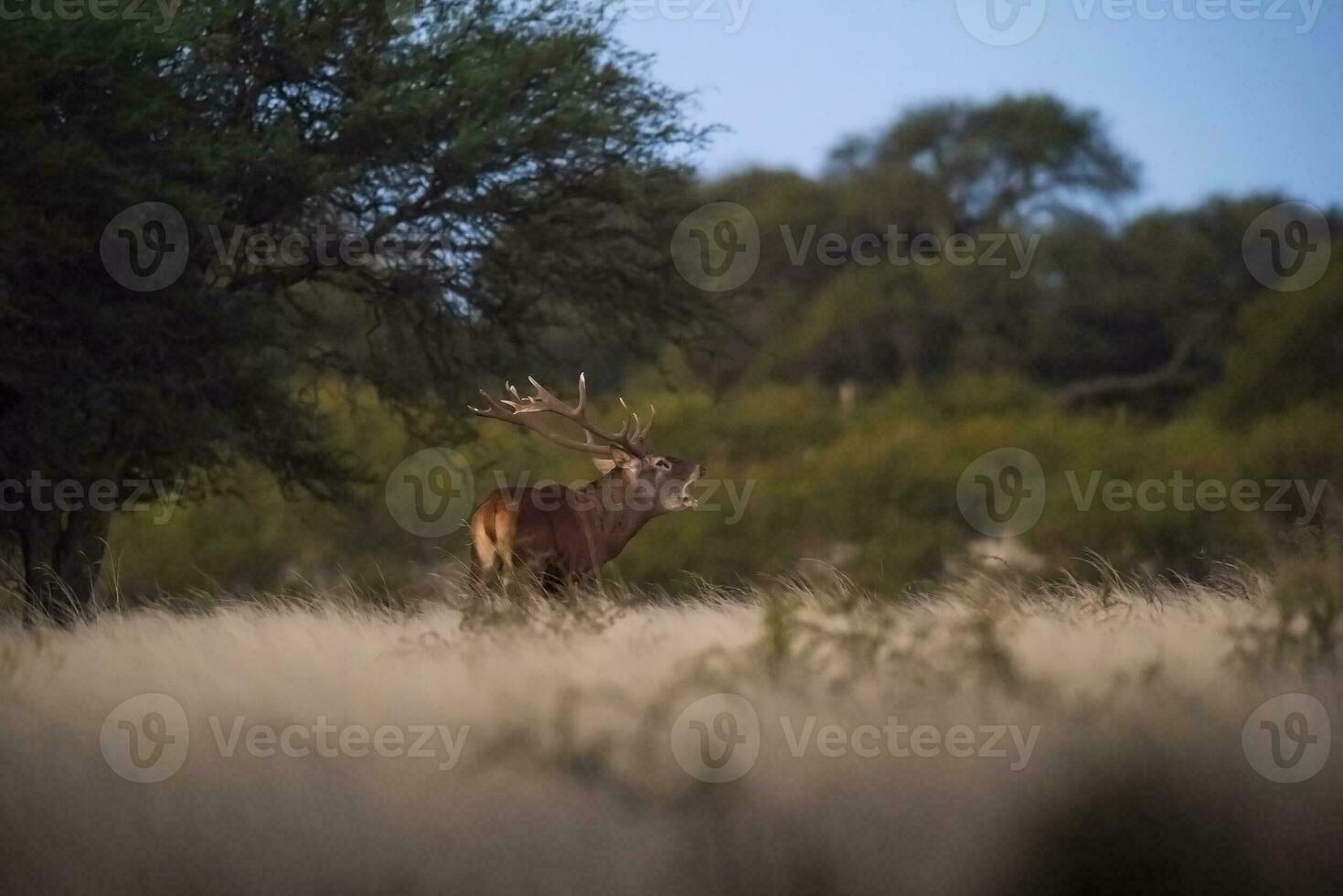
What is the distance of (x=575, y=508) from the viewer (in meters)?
11.4

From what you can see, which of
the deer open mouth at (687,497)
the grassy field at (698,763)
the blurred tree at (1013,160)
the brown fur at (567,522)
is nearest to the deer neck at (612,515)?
the brown fur at (567,522)

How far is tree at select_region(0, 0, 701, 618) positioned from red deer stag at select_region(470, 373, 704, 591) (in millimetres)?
2736

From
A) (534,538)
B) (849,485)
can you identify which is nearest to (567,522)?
(534,538)

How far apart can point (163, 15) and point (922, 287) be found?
35478mm

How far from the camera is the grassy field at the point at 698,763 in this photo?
6672mm

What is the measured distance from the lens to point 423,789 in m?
6.98

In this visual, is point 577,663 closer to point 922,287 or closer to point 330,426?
point 330,426

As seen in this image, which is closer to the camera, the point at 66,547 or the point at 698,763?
the point at 698,763

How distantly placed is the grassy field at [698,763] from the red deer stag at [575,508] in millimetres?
2307

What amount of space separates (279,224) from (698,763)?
9.71 meters

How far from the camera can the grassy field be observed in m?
6.67

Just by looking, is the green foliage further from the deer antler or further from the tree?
the deer antler

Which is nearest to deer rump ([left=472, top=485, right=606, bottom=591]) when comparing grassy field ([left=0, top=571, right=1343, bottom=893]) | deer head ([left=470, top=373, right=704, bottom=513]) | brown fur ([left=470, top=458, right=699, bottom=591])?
brown fur ([left=470, top=458, right=699, bottom=591])

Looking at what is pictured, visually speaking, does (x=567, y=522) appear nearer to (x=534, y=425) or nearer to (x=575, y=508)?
(x=575, y=508)
